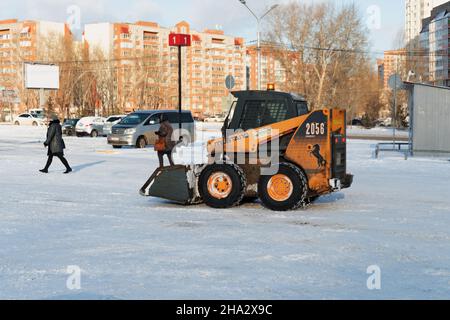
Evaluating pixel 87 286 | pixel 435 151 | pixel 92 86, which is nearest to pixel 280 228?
pixel 87 286

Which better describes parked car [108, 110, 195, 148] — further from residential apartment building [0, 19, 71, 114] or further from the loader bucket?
residential apartment building [0, 19, 71, 114]

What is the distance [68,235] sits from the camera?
8.77m

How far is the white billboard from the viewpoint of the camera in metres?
55.4

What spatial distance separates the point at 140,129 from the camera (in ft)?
96.3

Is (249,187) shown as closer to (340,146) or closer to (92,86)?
(340,146)

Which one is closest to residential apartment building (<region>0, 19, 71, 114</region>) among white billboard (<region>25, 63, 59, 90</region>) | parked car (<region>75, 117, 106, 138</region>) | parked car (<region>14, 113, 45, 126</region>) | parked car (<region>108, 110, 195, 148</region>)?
parked car (<region>14, 113, 45, 126</region>)

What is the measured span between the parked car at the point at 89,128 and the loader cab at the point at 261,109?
31.5 m

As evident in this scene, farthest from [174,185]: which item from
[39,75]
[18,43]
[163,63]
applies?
[18,43]

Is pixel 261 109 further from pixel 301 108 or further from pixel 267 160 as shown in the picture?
pixel 267 160

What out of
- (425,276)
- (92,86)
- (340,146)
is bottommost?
(425,276)

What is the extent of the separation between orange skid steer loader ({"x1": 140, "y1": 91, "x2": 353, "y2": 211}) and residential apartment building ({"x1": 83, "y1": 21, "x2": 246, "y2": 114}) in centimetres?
8562

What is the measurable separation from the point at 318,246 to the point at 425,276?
1788 millimetres

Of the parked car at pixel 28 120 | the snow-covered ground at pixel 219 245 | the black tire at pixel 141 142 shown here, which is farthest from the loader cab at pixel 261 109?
the parked car at pixel 28 120

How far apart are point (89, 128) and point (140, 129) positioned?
43.2 ft
